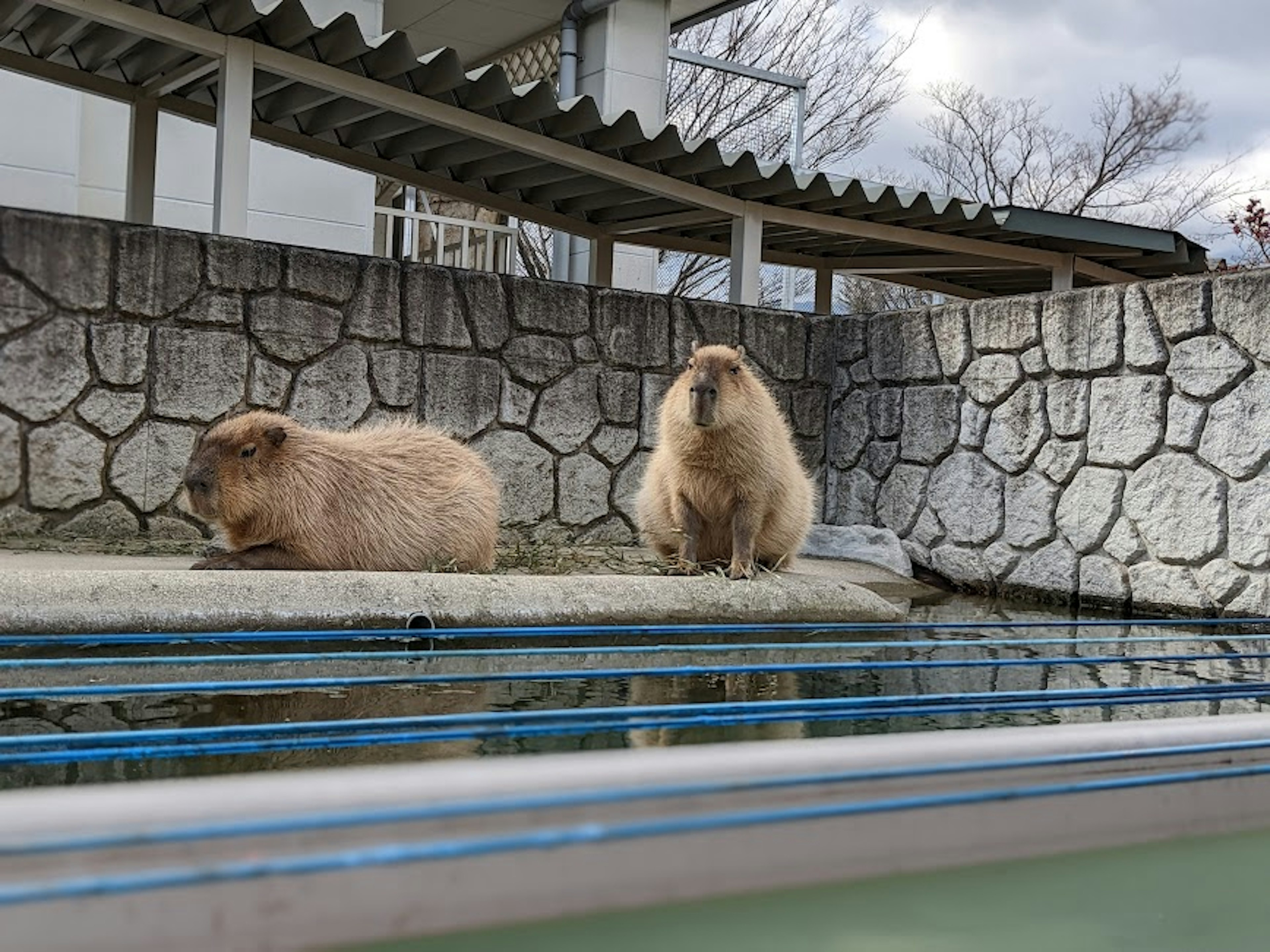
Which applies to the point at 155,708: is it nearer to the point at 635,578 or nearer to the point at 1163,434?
the point at 635,578

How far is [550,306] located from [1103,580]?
3046 millimetres

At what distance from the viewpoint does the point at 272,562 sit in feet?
15.1

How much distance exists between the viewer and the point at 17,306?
5746 mm

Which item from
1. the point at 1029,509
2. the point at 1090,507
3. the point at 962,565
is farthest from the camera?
the point at 962,565

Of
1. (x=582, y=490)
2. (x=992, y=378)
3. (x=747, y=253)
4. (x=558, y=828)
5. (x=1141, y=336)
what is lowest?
(x=558, y=828)

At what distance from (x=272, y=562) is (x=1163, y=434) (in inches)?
154

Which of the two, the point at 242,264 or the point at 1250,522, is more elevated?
the point at 242,264

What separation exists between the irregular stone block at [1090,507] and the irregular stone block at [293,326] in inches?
141

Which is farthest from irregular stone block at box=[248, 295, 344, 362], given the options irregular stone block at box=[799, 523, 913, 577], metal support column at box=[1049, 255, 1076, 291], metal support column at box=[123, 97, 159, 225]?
metal support column at box=[1049, 255, 1076, 291]

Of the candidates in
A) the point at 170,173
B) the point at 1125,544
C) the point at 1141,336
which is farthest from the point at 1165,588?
the point at 170,173

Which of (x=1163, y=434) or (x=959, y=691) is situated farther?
(x=1163, y=434)

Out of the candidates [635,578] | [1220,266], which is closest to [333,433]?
[635,578]

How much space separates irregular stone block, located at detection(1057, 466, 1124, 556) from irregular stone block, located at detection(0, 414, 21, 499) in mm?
4739

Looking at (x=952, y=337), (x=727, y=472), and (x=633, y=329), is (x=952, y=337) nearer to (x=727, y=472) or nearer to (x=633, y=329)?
(x=633, y=329)
